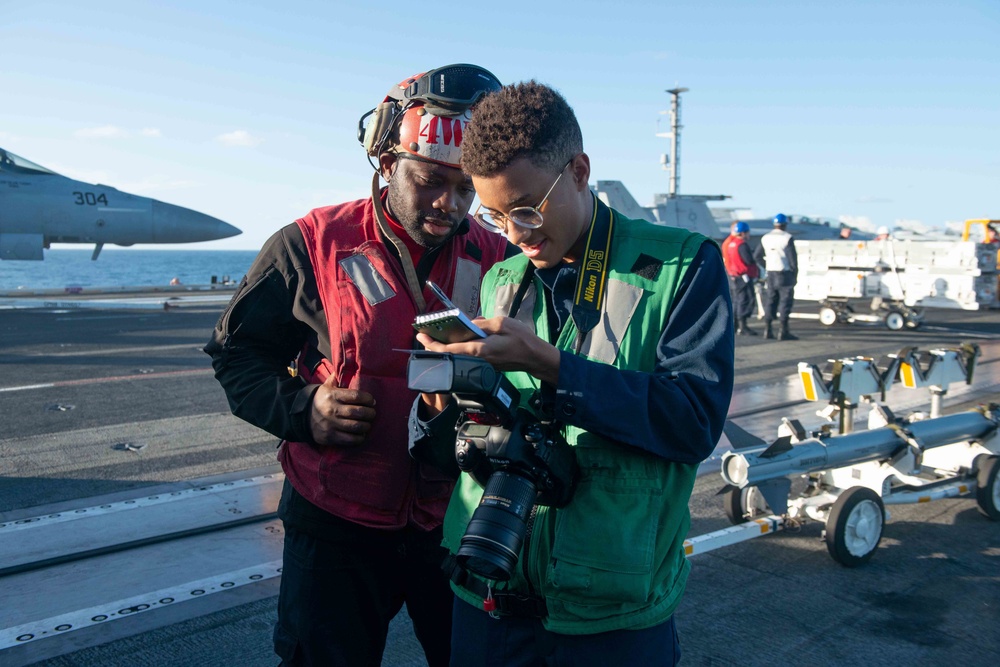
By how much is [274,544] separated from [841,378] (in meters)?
3.78

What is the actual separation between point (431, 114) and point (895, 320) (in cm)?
1695

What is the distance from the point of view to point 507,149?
174 cm

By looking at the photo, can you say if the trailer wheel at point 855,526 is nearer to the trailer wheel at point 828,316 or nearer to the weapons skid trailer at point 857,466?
the weapons skid trailer at point 857,466

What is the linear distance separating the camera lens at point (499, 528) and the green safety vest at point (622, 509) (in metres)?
0.12

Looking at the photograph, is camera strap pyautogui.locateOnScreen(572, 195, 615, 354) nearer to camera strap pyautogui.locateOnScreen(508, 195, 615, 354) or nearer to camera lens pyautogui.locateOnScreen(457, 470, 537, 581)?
camera strap pyautogui.locateOnScreen(508, 195, 615, 354)

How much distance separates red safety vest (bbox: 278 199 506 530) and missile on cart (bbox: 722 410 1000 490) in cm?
255

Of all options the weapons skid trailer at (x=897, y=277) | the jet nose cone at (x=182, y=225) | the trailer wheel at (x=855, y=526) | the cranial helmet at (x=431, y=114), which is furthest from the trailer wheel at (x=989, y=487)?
the jet nose cone at (x=182, y=225)

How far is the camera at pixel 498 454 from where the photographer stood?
161cm

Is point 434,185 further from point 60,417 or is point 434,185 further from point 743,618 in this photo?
point 60,417

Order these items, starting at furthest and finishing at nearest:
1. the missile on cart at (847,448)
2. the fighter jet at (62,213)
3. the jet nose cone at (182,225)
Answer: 1. the jet nose cone at (182,225)
2. the fighter jet at (62,213)
3. the missile on cart at (847,448)

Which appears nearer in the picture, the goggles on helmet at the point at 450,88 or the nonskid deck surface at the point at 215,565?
the goggles on helmet at the point at 450,88

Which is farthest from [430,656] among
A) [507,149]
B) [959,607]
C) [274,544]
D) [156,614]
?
[959,607]

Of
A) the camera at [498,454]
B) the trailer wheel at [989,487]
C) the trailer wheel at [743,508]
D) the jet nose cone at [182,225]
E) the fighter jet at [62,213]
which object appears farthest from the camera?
the jet nose cone at [182,225]

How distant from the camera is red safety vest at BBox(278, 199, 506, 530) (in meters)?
2.29
